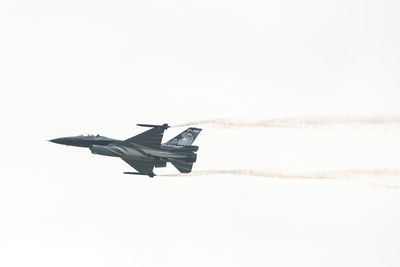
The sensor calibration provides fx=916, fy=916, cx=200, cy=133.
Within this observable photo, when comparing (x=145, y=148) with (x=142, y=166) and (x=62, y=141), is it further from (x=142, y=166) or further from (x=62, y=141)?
(x=62, y=141)

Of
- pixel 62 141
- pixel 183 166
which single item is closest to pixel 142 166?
pixel 183 166

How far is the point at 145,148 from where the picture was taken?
88125 millimetres

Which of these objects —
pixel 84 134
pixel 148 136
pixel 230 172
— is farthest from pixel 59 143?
pixel 230 172

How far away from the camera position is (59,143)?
88.9m

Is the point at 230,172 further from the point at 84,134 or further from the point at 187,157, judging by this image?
the point at 84,134

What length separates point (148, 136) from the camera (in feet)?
287

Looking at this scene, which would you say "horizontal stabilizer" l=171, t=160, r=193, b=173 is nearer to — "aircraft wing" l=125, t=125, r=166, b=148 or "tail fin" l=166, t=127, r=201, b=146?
"aircraft wing" l=125, t=125, r=166, b=148

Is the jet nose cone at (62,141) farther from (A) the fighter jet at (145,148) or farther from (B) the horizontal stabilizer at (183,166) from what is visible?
(B) the horizontal stabilizer at (183,166)

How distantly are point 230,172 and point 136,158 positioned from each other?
9.38 metres

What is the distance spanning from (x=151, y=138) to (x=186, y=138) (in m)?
5.08

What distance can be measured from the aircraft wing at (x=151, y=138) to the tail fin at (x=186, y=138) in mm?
2724

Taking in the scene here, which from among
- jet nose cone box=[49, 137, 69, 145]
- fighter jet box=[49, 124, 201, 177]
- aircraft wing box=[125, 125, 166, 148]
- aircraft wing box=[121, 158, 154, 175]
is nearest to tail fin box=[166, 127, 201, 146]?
fighter jet box=[49, 124, 201, 177]

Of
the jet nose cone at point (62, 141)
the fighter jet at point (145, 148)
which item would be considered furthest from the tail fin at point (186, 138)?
the jet nose cone at point (62, 141)

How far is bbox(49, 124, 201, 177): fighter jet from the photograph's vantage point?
87.0 meters
